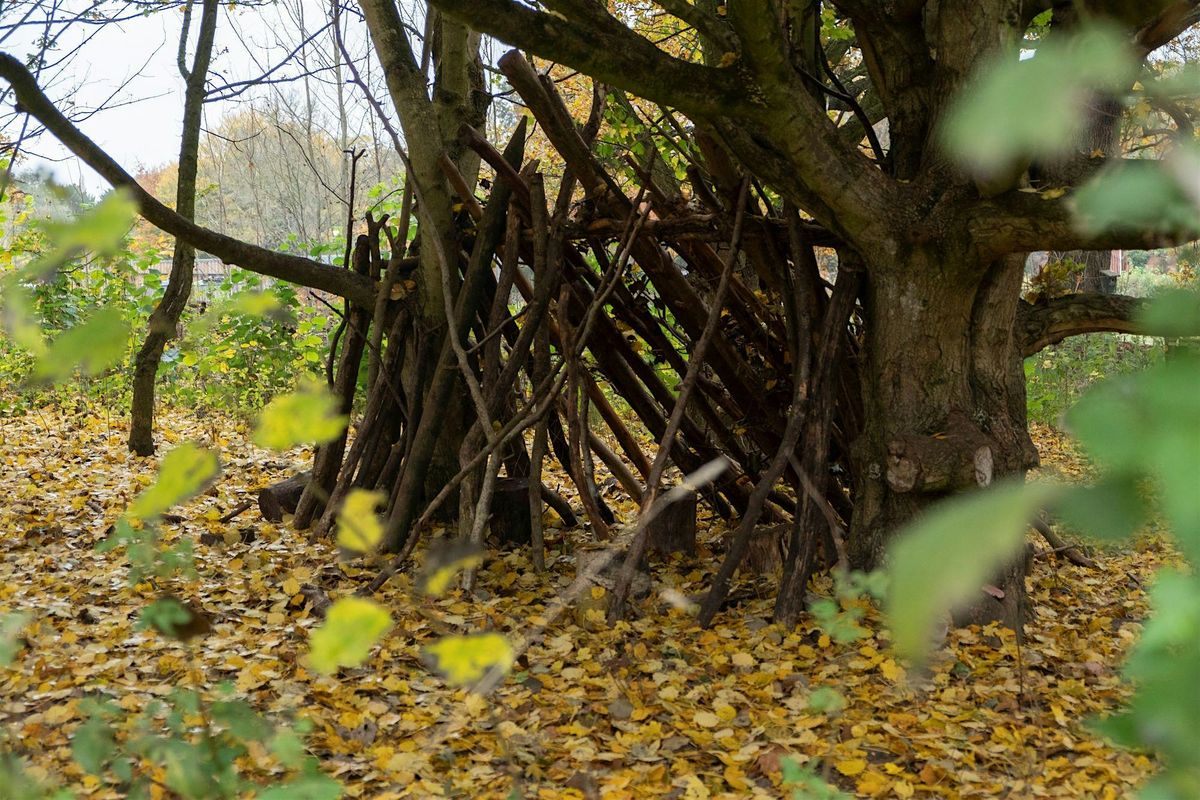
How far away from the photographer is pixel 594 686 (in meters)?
2.98

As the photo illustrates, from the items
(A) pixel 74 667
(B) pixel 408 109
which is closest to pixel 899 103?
(B) pixel 408 109

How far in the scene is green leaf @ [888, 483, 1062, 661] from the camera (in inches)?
13.3

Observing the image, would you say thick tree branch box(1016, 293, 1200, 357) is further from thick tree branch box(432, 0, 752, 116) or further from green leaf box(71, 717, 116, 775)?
green leaf box(71, 717, 116, 775)

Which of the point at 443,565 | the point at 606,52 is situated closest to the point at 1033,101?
the point at 443,565

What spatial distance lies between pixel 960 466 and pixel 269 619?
2.51 m

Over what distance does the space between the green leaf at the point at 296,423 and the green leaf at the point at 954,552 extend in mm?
498

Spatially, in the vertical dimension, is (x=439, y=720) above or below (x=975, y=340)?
below

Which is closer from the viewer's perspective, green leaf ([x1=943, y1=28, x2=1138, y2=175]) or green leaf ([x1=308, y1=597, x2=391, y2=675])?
green leaf ([x1=943, y1=28, x2=1138, y2=175])

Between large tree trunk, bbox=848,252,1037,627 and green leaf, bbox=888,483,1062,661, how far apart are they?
3120 millimetres

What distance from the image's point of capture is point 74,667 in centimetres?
295

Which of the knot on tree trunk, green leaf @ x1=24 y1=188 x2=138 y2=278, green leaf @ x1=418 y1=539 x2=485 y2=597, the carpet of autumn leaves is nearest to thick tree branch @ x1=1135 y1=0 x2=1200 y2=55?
the knot on tree trunk

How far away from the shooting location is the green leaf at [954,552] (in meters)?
0.34

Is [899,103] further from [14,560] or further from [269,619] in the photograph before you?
[14,560]

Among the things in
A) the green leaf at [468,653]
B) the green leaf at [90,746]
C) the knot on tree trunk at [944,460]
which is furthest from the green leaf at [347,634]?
the knot on tree trunk at [944,460]
